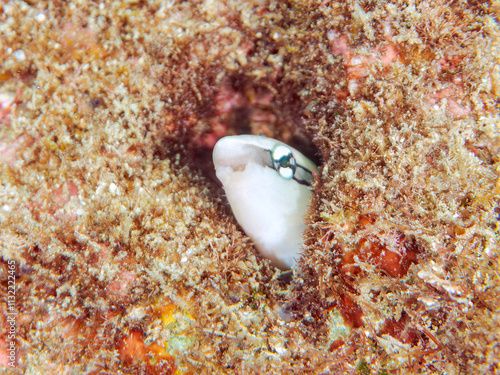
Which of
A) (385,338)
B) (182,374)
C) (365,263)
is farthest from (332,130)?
(182,374)

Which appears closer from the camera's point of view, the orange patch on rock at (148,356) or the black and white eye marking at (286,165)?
the orange patch on rock at (148,356)

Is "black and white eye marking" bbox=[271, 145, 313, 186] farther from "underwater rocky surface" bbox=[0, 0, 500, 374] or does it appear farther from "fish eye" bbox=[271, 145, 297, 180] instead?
"underwater rocky surface" bbox=[0, 0, 500, 374]

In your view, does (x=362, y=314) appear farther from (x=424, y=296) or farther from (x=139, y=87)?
(x=139, y=87)

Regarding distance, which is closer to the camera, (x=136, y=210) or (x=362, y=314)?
(x=362, y=314)

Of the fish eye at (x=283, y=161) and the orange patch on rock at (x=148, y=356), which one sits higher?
the fish eye at (x=283, y=161)

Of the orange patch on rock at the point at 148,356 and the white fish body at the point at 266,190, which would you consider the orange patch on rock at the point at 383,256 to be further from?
the orange patch on rock at the point at 148,356

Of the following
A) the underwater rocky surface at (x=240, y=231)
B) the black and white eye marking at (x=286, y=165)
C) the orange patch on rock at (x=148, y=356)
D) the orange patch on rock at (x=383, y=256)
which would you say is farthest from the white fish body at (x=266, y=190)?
the orange patch on rock at (x=148, y=356)

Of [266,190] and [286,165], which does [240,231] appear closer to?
[266,190]
